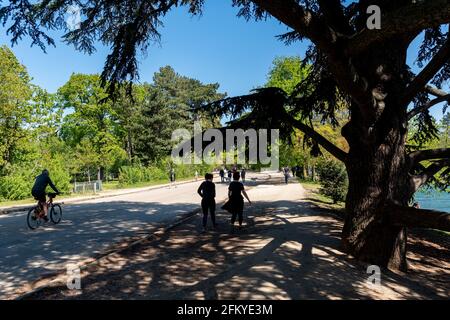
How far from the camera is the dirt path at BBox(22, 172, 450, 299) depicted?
5.62m

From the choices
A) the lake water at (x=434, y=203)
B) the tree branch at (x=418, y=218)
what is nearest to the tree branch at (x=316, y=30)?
the tree branch at (x=418, y=218)

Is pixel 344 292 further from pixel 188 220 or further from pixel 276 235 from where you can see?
pixel 188 220

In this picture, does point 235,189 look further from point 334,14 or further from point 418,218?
point 334,14

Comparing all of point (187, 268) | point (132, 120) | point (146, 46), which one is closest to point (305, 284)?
point (187, 268)

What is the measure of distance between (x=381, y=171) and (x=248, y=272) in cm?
377

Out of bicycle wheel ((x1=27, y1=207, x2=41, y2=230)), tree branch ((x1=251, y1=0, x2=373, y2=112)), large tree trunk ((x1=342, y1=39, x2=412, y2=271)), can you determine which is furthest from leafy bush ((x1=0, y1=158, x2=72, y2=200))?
tree branch ((x1=251, y1=0, x2=373, y2=112))

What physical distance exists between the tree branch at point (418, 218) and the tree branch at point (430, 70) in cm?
232

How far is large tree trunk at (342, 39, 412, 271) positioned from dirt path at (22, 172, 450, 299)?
A: 0.50m

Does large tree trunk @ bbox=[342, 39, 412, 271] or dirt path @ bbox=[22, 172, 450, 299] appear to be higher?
large tree trunk @ bbox=[342, 39, 412, 271]

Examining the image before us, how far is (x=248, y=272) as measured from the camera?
643 centimetres

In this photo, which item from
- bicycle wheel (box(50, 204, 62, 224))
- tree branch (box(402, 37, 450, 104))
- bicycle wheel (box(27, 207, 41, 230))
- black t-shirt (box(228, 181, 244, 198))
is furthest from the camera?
bicycle wheel (box(50, 204, 62, 224))

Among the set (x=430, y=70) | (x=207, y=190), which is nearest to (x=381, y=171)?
(x=430, y=70)

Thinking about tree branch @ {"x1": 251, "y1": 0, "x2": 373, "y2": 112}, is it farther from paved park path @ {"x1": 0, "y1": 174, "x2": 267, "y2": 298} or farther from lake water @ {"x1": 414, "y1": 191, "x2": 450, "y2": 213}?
lake water @ {"x1": 414, "y1": 191, "x2": 450, "y2": 213}

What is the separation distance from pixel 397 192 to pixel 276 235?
3242mm
